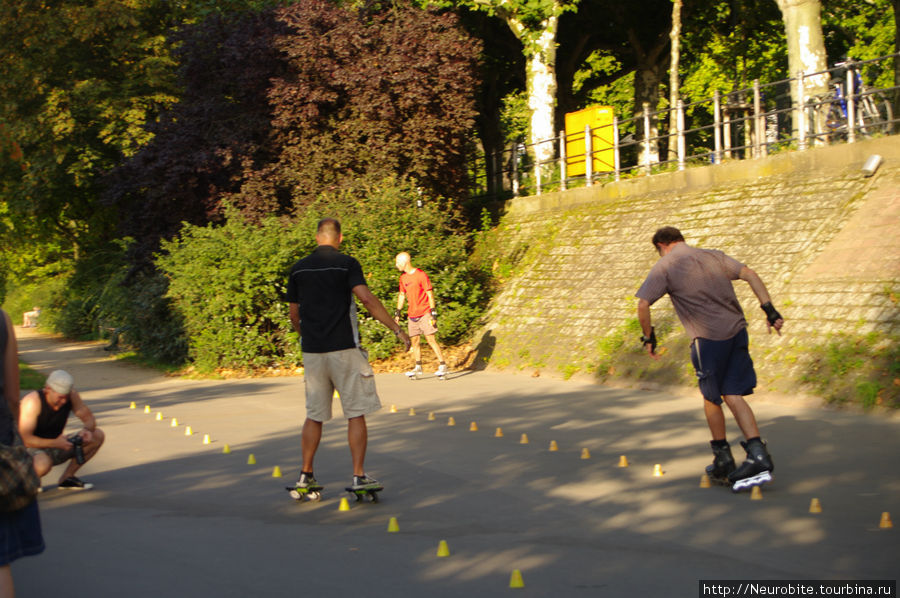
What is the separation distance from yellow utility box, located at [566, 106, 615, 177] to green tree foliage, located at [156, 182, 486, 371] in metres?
4.56

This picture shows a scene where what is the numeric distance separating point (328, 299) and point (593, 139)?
1520 cm

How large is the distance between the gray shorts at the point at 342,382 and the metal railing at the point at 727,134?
30.2 ft

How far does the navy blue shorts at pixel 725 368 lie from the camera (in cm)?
699

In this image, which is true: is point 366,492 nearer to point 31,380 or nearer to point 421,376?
point 421,376

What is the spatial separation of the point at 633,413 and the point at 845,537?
5.10 metres

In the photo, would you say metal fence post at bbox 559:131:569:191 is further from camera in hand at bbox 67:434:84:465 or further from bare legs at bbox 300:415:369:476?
camera in hand at bbox 67:434:84:465

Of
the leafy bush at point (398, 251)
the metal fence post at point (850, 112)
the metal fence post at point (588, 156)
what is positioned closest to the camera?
the metal fence post at point (850, 112)

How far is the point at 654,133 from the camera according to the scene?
23.8 m

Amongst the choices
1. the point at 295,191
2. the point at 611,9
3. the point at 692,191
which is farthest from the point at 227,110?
the point at 611,9

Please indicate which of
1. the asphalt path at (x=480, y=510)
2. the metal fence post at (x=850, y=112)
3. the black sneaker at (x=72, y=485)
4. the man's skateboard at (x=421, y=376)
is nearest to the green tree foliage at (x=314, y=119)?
the man's skateboard at (x=421, y=376)

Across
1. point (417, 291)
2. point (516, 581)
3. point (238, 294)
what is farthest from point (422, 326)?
point (516, 581)

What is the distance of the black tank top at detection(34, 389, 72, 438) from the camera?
287 inches

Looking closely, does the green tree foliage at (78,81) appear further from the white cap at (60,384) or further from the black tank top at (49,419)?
the white cap at (60,384)

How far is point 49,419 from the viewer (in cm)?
734
